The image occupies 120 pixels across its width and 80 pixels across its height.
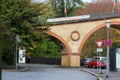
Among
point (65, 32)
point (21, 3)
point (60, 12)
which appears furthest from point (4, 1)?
point (60, 12)

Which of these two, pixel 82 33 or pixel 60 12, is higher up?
pixel 60 12

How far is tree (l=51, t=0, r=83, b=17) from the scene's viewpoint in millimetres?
73287

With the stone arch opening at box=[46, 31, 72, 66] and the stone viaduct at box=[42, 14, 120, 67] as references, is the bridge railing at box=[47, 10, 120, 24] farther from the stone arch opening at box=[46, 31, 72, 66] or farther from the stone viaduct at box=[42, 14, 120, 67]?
the stone arch opening at box=[46, 31, 72, 66]

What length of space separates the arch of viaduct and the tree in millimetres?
19147

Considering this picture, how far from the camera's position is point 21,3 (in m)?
36.8

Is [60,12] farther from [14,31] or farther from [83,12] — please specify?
[14,31]

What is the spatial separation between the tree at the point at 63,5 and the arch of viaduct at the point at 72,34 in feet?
62.8

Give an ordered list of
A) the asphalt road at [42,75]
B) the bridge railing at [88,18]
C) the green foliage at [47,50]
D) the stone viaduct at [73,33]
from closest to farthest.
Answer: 1. the asphalt road at [42,75]
2. the bridge railing at [88,18]
3. the stone viaduct at [73,33]
4. the green foliage at [47,50]

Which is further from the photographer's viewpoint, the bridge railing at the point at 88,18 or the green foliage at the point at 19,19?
the bridge railing at the point at 88,18

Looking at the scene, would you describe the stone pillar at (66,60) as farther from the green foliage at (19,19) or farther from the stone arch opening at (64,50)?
the green foliage at (19,19)

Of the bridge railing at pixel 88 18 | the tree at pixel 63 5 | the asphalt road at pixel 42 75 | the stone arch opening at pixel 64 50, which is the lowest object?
the asphalt road at pixel 42 75

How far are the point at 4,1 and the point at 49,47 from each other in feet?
127

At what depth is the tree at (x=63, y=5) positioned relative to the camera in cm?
7329

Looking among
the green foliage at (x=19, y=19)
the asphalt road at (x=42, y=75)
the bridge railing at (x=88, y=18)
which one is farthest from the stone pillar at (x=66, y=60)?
the asphalt road at (x=42, y=75)
